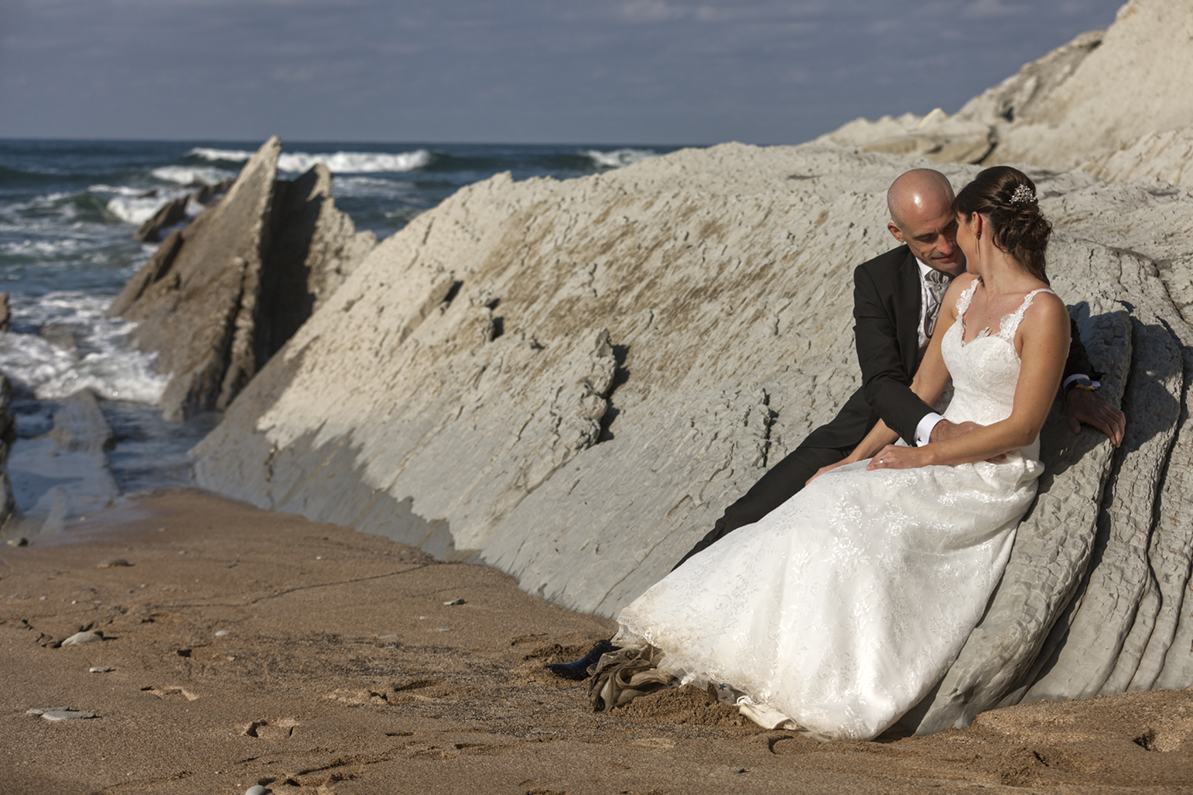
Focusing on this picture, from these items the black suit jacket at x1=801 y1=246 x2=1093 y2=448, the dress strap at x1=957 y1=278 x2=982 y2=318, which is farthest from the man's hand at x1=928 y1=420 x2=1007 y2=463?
the dress strap at x1=957 y1=278 x2=982 y2=318

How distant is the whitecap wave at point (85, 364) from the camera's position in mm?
12469

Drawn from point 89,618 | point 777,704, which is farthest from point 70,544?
point 777,704

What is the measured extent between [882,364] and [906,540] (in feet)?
3.05

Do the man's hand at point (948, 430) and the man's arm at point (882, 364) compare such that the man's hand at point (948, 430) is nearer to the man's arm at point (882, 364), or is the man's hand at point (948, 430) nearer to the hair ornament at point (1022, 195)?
the man's arm at point (882, 364)

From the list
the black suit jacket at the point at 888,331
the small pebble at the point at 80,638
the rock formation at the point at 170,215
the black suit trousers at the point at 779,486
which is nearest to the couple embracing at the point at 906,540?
the black suit jacket at the point at 888,331

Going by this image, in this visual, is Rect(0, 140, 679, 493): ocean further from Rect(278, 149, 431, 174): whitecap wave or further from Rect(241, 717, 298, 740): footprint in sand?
Rect(241, 717, 298, 740): footprint in sand

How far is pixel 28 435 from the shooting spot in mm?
11055

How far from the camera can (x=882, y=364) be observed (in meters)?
3.81

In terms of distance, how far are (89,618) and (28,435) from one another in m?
6.74

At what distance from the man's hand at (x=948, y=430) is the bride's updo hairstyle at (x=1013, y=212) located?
58 centimetres

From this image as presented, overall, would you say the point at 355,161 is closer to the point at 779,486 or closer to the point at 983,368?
the point at 779,486

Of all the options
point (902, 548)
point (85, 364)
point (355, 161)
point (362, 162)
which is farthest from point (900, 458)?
point (355, 161)

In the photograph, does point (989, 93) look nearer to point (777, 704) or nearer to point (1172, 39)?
point (1172, 39)

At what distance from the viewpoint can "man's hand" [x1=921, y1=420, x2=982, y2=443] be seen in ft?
10.8
